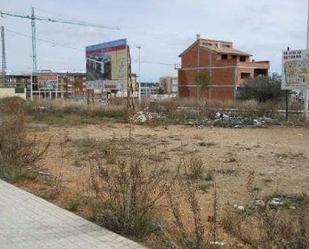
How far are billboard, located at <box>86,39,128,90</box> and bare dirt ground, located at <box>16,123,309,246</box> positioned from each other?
83.7 ft

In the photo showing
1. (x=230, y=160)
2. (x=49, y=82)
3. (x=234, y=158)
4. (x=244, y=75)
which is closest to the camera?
(x=230, y=160)

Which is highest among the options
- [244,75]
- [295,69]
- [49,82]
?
[244,75]

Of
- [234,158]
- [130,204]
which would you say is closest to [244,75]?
[234,158]

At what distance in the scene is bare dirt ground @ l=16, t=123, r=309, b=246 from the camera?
30.8 ft

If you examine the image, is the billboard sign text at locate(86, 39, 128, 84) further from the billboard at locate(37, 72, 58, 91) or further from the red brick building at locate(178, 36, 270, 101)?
the billboard at locate(37, 72, 58, 91)

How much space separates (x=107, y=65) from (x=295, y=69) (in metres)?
24.3

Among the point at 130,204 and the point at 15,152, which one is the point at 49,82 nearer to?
the point at 15,152

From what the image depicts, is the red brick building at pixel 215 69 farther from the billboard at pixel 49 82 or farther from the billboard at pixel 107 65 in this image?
the billboard at pixel 107 65

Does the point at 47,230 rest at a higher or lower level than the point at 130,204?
lower

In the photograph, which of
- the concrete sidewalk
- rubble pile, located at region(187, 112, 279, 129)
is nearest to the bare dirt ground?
the concrete sidewalk

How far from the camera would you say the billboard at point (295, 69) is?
2801 cm

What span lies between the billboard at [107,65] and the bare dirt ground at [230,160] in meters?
25.5

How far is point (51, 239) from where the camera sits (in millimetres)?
6051

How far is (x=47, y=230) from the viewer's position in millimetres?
6422
